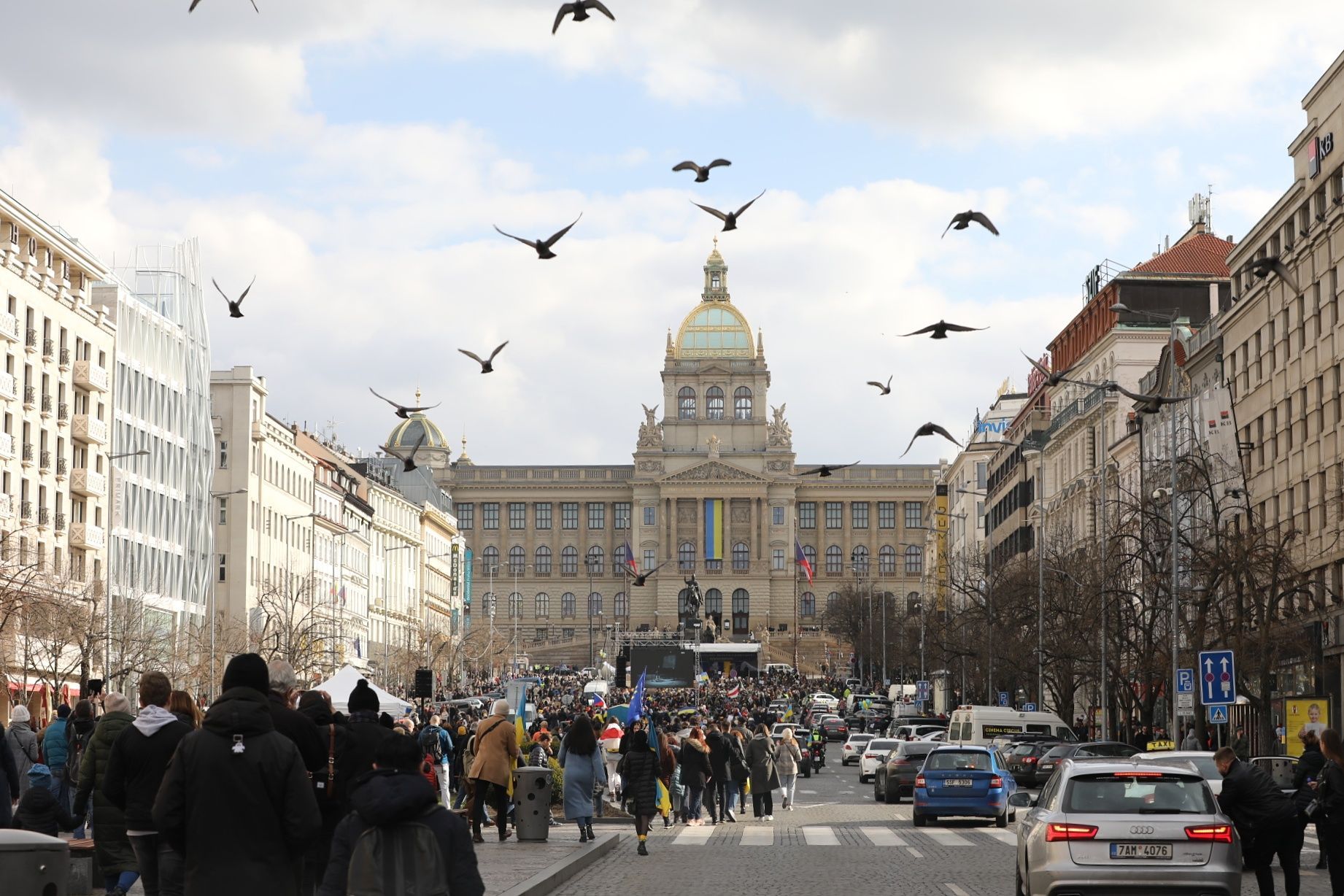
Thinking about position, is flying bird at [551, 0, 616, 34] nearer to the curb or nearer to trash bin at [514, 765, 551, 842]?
the curb

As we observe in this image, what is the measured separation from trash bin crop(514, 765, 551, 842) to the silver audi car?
942cm

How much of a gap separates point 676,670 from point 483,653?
36.7 metres

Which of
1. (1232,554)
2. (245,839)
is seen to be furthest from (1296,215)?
(245,839)

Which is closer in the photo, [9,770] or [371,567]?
[9,770]

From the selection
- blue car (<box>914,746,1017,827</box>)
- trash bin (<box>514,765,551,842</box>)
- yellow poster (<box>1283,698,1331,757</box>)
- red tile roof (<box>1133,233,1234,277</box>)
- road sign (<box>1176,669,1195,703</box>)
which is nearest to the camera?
trash bin (<box>514,765,551,842</box>)

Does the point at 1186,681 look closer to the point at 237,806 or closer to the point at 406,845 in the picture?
the point at 406,845

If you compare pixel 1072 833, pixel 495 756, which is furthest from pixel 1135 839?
pixel 495 756

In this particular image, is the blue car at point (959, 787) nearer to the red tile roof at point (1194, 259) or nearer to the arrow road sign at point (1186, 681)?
the arrow road sign at point (1186, 681)

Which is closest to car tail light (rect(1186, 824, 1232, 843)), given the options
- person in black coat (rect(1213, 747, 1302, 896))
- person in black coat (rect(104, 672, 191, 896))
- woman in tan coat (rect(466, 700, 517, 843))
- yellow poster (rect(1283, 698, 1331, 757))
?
person in black coat (rect(1213, 747, 1302, 896))

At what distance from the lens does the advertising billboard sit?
103000mm

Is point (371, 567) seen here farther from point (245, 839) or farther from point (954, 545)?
point (245, 839)

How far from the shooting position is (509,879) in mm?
19078

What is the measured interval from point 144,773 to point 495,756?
11639 millimetres

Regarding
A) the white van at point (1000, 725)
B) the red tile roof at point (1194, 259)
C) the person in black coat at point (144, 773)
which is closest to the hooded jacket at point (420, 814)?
the person in black coat at point (144, 773)
